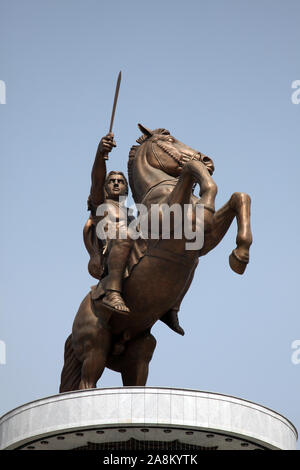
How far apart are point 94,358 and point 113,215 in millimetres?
2796

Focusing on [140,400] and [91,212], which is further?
[91,212]

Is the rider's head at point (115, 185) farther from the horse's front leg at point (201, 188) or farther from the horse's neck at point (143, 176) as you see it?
the horse's front leg at point (201, 188)

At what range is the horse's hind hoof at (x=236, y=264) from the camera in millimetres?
18703

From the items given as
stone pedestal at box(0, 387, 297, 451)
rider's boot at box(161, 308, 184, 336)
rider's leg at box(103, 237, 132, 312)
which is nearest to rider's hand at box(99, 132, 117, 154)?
rider's leg at box(103, 237, 132, 312)

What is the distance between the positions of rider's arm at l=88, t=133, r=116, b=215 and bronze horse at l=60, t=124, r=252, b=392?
0.66 meters

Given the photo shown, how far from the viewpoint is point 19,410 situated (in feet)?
62.7

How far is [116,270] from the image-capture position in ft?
67.3

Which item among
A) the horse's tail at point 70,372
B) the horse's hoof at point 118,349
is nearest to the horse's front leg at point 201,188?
the horse's hoof at point 118,349

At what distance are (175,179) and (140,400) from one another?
189 inches

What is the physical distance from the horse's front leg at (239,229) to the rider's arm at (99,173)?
269 cm

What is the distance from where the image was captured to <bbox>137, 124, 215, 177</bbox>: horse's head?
21469mm
